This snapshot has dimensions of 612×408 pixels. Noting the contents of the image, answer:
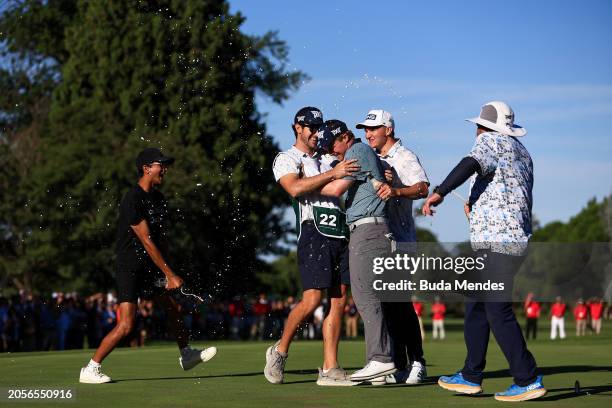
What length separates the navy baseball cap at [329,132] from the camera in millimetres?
9906

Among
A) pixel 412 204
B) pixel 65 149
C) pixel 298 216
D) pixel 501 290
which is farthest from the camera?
pixel 65 149

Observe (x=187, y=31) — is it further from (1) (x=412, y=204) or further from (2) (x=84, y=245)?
(1) (x=412, y=204)

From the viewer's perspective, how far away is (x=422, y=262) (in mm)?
10883

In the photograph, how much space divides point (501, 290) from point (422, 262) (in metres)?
2.57

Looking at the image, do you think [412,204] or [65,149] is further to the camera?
[65,149]

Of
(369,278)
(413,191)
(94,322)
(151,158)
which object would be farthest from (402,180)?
(94,322)

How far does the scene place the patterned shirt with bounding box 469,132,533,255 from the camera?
841 centimetres

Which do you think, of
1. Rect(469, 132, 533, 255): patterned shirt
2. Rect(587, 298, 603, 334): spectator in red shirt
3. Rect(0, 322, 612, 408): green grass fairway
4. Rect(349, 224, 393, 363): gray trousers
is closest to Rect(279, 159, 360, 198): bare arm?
Rect(349, 224, 393, 363): gray trousers

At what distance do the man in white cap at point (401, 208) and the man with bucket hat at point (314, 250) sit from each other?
0.49 metres

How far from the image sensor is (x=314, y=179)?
941cm

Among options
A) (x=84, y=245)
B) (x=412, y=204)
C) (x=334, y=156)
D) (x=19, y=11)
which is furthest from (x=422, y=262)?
(x=19, y=11)

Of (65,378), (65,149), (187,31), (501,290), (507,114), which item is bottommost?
(65,378)

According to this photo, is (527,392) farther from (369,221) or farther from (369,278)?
(369,221)

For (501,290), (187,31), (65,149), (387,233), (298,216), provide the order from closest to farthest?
(501,290) < (387,233) < (298,216) < (65,149) < (187,31)
